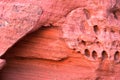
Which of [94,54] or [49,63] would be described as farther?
[49,63]

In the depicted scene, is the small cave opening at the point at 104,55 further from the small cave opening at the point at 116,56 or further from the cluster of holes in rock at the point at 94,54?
the small cave opening at the point at 116,56

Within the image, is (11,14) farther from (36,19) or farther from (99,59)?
(99,59)

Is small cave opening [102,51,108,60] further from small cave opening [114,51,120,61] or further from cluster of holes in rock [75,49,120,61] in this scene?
small cave opening [114,51,120,61]

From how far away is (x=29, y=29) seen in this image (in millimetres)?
3486

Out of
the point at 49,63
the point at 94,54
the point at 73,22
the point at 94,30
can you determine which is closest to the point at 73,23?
the point at 73,22

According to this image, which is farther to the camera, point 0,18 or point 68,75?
point 68,75

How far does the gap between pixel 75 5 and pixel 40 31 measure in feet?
1.55

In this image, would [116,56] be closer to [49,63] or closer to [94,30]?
[94,30]

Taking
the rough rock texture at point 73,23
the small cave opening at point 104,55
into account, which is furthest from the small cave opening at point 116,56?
the small cave opening at point 104,55

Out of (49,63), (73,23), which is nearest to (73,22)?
(73,23)

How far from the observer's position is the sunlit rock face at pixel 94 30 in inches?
140

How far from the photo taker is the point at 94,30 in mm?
3621

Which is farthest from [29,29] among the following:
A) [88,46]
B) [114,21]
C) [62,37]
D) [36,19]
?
[114,21]

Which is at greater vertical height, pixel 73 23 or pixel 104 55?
pixel 73 23
